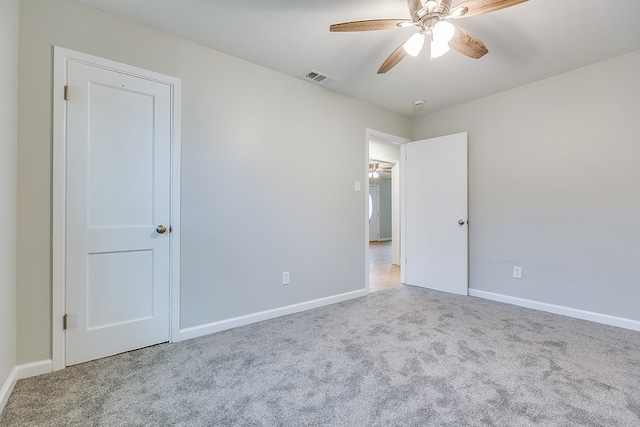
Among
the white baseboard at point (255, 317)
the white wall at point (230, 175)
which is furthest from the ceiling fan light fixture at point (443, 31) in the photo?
the white baseboard at point (255, 317)

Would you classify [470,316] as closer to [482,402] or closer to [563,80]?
[482,402]

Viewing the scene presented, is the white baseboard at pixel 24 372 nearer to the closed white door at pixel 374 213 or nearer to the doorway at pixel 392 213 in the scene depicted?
the doorway at pixel 392 213

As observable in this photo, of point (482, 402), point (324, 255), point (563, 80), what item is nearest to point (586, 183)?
point (563, 80)

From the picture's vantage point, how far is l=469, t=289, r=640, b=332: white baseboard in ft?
8.46

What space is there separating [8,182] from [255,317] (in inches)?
76.8

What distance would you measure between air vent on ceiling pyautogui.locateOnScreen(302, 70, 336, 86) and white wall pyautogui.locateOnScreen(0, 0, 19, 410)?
6.81 feet

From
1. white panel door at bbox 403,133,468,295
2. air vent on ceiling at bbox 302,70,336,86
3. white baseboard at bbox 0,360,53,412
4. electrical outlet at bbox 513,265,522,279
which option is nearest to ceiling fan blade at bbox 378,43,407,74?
air vent on ceiling at bbox 302,70,336,86

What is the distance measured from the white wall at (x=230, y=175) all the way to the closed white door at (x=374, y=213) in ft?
22.1

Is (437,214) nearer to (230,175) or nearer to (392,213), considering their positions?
(392,213)

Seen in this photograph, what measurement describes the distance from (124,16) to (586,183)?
4187 mm

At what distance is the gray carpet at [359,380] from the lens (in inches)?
57.1

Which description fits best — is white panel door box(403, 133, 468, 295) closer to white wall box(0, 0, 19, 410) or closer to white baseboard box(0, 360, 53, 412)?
white baseboard box(0, 360, 53, 412)

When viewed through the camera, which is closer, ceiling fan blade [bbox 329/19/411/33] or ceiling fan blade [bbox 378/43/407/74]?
ceiling fan blade [bbox 329/19/411/33]

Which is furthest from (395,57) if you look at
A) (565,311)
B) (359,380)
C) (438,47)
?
(565,311)
